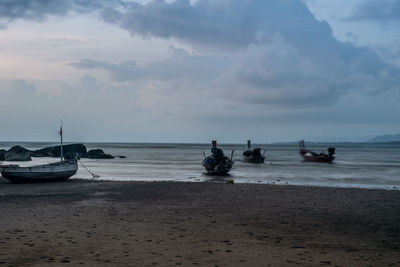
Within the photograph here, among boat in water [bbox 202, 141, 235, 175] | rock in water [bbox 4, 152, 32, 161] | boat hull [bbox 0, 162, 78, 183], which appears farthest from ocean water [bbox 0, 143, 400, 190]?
boat hull [bbox 0, 162, 78, 183]

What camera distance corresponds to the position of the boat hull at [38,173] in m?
28.1

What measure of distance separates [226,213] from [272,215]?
1695 millimetres

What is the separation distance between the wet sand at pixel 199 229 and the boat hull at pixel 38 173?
5.95m

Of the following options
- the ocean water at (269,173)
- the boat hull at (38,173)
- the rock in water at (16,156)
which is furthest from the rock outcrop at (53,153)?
the boat hull at (38,173)

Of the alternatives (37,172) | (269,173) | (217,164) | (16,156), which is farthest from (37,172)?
(16,156)

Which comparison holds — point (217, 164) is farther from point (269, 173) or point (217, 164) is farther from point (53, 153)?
point (53, 153)

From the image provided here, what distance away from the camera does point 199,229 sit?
12992mm

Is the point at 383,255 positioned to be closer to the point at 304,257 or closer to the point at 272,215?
the point at 304,257

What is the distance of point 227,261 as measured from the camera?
30.5 ft

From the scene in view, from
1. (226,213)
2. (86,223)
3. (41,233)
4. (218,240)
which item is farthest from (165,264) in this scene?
(226,213)

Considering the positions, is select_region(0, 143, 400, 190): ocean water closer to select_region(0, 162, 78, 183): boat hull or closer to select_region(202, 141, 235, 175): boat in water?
select_region(202, 141, 235, 175): boat in water

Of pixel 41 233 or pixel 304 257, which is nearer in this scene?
pixel 304 257

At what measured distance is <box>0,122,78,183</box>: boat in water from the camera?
28.1m

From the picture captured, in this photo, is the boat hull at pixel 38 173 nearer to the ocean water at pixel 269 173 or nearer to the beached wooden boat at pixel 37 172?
the beached wooden boat at pixel 37 172
